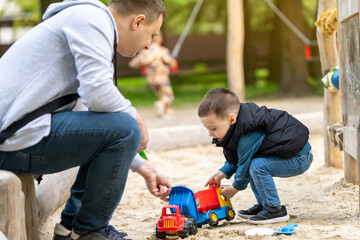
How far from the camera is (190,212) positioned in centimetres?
285

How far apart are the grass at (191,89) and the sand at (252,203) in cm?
562

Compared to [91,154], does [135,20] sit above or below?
above

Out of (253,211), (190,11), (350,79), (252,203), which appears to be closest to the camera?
(253,211)

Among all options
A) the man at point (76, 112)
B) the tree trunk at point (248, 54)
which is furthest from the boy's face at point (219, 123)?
the tree trunk at point (248, 54)

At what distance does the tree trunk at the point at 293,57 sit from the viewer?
11.8 m

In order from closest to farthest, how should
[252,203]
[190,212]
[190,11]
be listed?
1. [190,212]
2. [252,203]
3. [190,11]

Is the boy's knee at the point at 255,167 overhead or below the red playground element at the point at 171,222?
overhead

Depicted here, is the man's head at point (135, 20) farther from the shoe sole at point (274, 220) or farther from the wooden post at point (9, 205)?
the shoe sole at point (274, 220)

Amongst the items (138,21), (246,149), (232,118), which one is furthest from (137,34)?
(246,149)

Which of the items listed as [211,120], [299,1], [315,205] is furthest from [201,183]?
[299,1]

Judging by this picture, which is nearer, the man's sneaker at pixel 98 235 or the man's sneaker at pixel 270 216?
the man's sneaker at pixel 98 235

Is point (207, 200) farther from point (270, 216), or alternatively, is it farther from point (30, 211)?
point (30, 211)

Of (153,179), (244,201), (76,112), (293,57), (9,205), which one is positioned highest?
(76,112)

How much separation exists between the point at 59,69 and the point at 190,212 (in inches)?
42.5
